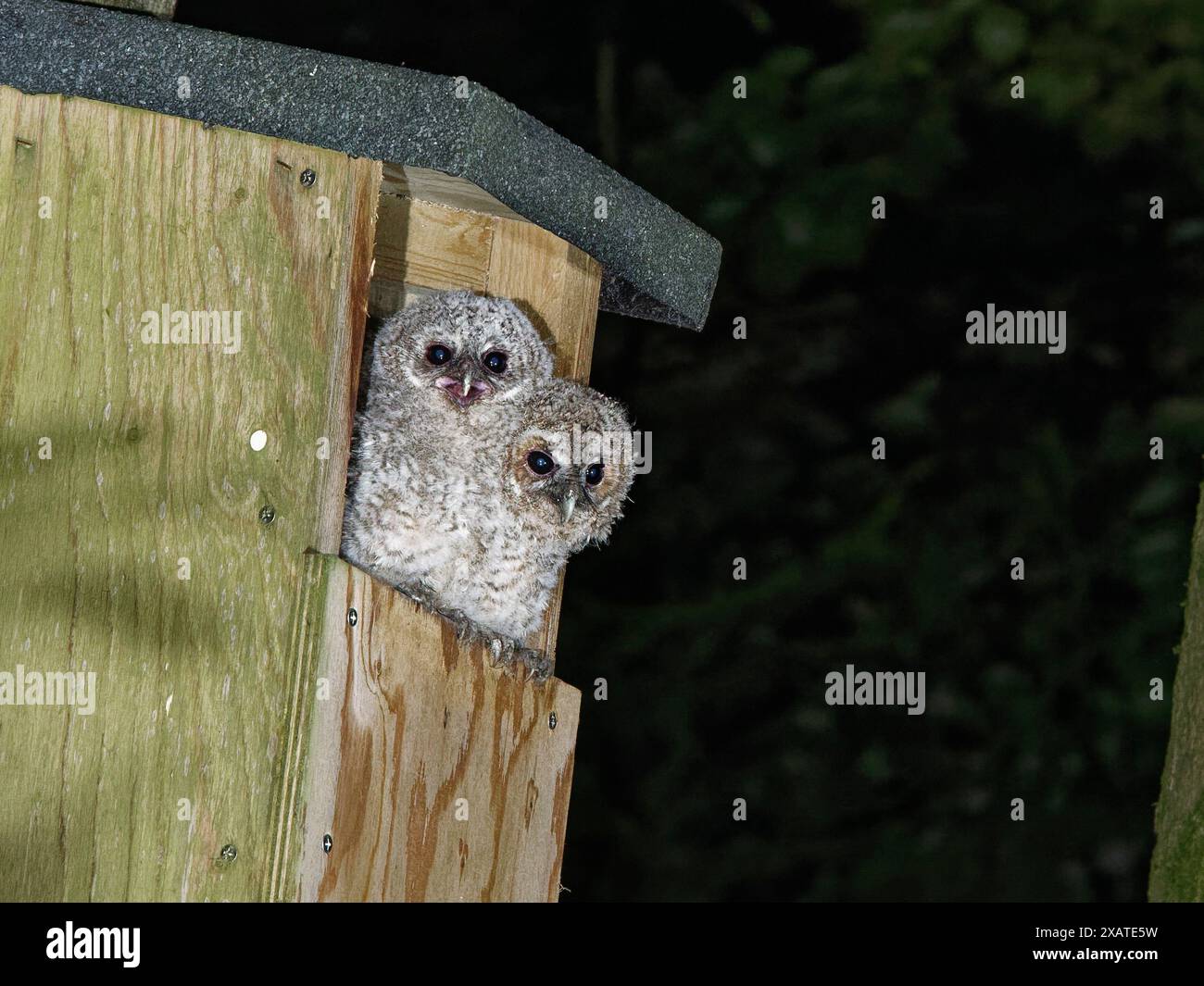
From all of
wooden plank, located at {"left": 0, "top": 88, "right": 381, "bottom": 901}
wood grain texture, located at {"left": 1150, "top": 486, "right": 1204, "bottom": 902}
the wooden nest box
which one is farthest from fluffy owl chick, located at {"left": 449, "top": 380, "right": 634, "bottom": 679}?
wood grain texture, located at {"left": 1150, "top": 486, "right": 1204, "bottom": 902}

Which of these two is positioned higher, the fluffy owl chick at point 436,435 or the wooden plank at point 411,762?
the fluffy owl chick at point 436,435

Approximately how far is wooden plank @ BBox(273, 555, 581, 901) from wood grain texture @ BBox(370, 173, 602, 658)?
37 centimetres

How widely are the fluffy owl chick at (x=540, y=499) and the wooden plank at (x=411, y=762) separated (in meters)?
0.20

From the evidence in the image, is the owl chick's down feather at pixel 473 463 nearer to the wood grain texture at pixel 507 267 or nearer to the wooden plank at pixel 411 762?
the wood grain texture at pixel 507 267

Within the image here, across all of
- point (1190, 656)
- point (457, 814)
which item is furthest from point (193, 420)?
point (1190, 656)

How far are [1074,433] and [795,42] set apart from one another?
153 centimetres

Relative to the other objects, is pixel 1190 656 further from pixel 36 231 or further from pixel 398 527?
pixel 36 231

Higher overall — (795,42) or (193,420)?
(795,42)

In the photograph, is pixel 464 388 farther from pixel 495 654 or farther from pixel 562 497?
pixel 495 654

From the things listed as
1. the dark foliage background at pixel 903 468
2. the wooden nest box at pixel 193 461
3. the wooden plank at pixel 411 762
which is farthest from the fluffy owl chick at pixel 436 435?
the dark foliage background at pixel 903 468

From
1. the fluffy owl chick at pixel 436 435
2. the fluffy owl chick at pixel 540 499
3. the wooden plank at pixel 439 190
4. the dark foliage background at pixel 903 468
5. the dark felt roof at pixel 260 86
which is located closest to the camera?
the dark felt roof at pixel 260 86

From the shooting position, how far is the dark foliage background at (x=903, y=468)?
4320 millimetres

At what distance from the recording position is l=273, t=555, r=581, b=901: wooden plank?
1.99m

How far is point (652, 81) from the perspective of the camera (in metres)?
4.67
